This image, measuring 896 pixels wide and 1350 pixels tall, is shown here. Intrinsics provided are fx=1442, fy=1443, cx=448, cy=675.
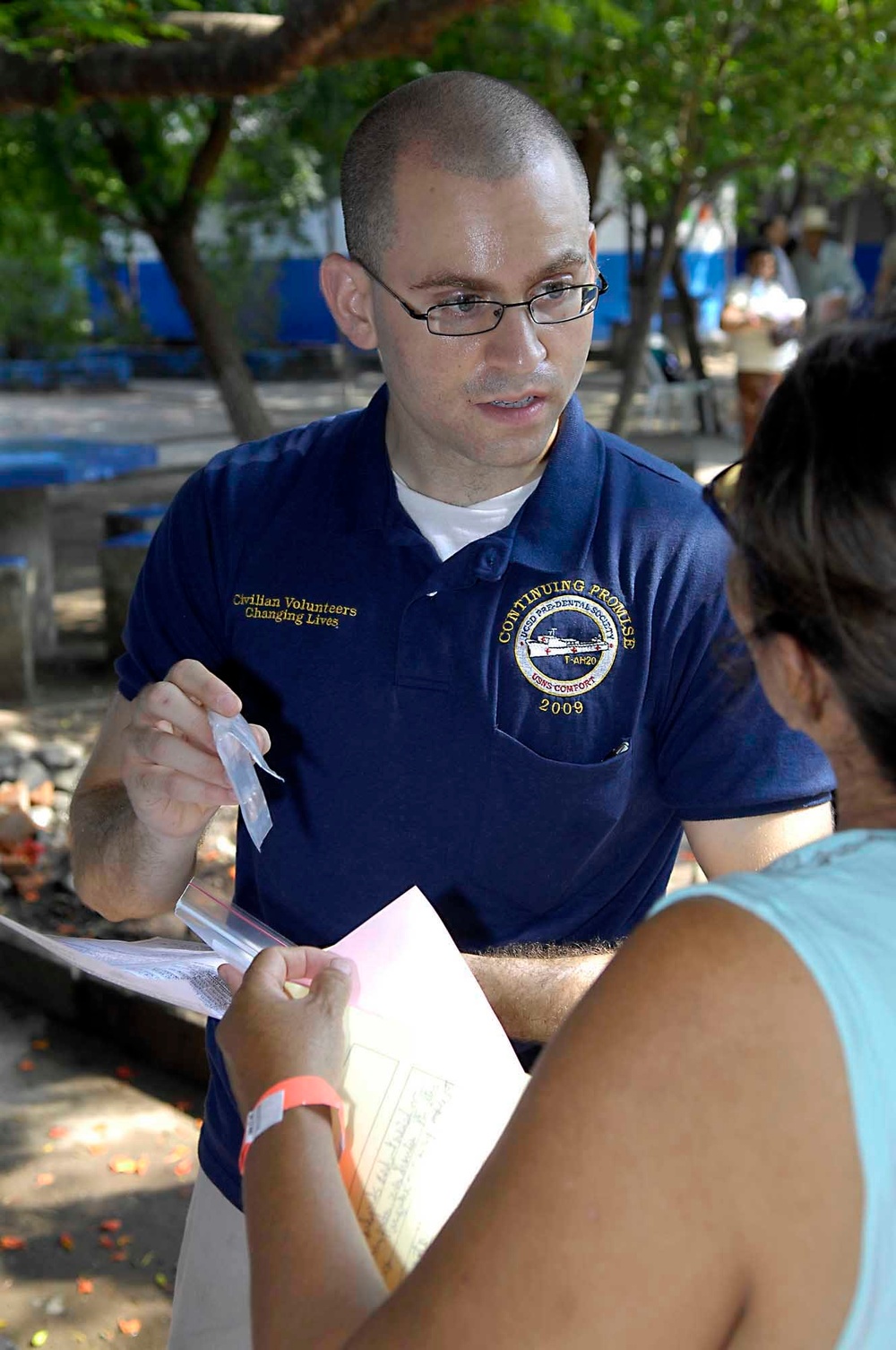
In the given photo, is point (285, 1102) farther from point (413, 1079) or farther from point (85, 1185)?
point (85, 1185)

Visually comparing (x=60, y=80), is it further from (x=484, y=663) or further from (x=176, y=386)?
(x=176, y=386)

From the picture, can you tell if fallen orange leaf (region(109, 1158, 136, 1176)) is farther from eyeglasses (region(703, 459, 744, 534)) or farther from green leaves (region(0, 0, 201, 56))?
green leaves (region(0, 0, 201, 56))

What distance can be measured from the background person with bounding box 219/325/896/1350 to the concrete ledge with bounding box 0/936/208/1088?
322 centimetres

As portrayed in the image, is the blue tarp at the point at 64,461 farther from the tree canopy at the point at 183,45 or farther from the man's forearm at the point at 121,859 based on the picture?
the man's forearm at the point at 121,859

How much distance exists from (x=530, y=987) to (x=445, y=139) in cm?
116

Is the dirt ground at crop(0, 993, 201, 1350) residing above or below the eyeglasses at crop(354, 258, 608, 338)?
below

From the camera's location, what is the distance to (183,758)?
1775 millimetres

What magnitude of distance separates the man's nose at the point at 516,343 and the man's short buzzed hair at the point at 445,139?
0.61ft

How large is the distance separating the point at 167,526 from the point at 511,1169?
1.37 meters

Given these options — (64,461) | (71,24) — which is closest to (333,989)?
(71,24)

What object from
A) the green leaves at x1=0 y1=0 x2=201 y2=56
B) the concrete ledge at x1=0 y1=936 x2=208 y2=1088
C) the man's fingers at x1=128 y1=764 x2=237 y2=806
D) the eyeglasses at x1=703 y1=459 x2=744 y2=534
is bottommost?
the concrete ledge at x1=0 y1=936 x2=208 y2=1088

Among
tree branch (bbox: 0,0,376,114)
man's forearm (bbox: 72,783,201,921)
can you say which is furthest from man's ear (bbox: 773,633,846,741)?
tree branch (bbox: 0,0,376,114)

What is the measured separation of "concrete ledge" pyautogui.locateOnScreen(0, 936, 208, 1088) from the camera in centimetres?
412

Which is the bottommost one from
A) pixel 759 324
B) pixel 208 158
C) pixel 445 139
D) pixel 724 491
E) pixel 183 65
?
pixel 759 324
